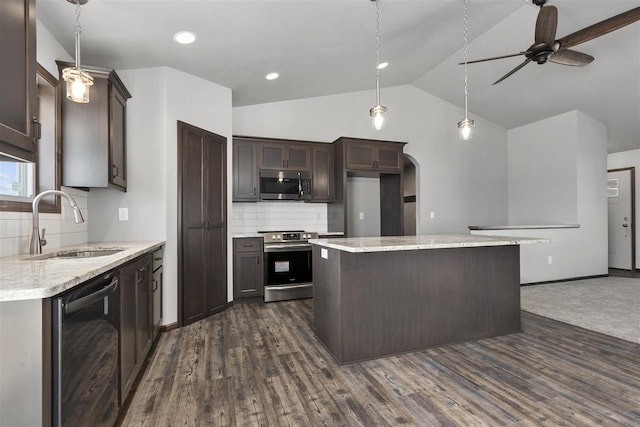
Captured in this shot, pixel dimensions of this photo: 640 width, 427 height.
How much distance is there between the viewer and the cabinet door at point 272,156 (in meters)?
4.52

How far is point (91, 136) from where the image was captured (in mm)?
2572

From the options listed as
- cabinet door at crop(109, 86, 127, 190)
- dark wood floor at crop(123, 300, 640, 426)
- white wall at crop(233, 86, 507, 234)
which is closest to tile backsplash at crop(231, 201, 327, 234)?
white wall at crop(233, 86, 507, 234)

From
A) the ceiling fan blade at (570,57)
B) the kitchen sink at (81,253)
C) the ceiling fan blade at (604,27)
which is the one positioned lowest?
the kitchen sink at (81,253)

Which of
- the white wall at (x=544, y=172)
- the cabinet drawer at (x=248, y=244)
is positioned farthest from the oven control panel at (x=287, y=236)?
the white wall at (x=544, y=172)

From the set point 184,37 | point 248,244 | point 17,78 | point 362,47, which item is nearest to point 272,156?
point 248,244

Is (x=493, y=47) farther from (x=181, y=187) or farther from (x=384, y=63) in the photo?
(x=181, y=187)

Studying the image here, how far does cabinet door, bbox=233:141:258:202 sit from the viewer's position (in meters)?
4.39

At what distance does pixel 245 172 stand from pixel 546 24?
3600 millimetres

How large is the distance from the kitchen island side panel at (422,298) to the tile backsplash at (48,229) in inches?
82.3

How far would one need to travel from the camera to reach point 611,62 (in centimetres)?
423

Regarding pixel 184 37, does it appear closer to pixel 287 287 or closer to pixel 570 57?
pixel 287 287

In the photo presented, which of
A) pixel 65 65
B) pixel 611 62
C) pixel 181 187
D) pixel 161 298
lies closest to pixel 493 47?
pixel 611 62

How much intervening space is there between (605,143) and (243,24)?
664cm

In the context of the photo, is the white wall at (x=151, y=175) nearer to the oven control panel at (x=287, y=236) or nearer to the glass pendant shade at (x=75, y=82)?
the oven control panel at (x=287, y=236)
